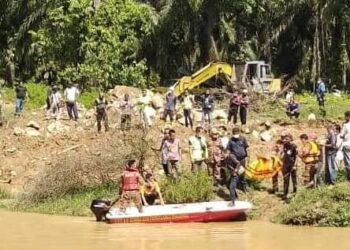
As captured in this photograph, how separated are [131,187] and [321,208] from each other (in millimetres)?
4207

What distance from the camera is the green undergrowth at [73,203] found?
73.6 ft

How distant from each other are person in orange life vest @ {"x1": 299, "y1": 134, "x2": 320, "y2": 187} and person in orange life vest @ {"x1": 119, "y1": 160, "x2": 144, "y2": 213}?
408 centimetres

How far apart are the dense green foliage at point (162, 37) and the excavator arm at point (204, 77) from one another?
4.65 m

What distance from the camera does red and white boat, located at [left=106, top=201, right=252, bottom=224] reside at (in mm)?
19875

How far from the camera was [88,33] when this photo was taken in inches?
1720

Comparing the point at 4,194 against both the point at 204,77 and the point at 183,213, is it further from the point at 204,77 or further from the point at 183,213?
the point at 204,77

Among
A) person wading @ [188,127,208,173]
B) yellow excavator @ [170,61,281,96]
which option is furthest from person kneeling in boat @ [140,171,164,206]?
yellow excavator @ [170,61,281,96]

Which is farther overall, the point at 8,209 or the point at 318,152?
the point at 8,209

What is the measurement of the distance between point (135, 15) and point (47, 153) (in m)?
15.9

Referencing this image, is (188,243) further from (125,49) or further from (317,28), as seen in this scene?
(317,28)

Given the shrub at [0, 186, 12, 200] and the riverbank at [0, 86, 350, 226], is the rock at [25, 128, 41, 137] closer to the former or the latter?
the riverbank at [0, 86, 350, 226]

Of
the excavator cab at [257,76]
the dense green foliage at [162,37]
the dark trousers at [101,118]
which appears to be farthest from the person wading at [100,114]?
the dense green foliage at [162,37]

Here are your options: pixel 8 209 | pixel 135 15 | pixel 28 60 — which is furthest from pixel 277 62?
pixel 8 209

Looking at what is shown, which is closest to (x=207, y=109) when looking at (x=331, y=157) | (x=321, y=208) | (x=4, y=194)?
(x=4, y=194)
